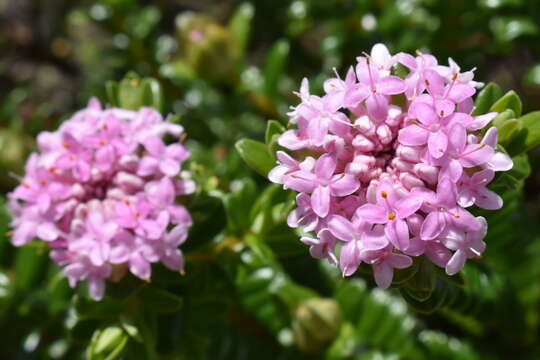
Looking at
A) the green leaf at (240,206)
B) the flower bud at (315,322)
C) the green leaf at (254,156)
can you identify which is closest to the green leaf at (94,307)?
the green leaf at (240,206)

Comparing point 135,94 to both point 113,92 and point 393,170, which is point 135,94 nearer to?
point 113,92

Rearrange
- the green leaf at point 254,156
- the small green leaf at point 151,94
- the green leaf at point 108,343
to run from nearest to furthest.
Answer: the green leaf at point 254,156 → the green leaf at point 108,343 → the small green leaf at point 151,94

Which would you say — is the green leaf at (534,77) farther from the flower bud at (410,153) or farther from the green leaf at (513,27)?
the flower bud at (410,153)

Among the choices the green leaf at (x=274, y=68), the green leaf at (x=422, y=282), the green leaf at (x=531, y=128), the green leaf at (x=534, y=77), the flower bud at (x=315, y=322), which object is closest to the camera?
the green leaf at (x=422, y=282)

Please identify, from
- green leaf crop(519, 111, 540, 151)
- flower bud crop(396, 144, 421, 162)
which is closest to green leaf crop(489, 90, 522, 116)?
green leaf crop(519, 111, 540, 151)

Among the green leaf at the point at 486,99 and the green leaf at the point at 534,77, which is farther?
the green leaf at the point at 534,77

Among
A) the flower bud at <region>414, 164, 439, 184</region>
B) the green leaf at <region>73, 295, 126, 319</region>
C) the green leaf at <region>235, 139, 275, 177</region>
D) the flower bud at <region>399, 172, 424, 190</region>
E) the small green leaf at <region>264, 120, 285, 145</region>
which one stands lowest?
the green leaf at <region>73, 295, 126, 319</region>

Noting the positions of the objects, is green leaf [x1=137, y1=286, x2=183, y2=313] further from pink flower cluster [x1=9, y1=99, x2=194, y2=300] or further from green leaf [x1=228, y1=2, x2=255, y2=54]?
green leaf [x1=228, y1=2, x2=255, y2=54]

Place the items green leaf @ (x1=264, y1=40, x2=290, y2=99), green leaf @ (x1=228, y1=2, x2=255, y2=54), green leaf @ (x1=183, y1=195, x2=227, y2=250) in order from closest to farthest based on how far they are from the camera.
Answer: green leaf @ (x1=183, y1=195, x2=227, y2=250), green leaf @ (x1=264, y1=40, x2=290, y2=99), green leaf @ (x1=228, y1=2, x2=255, y2=54)
